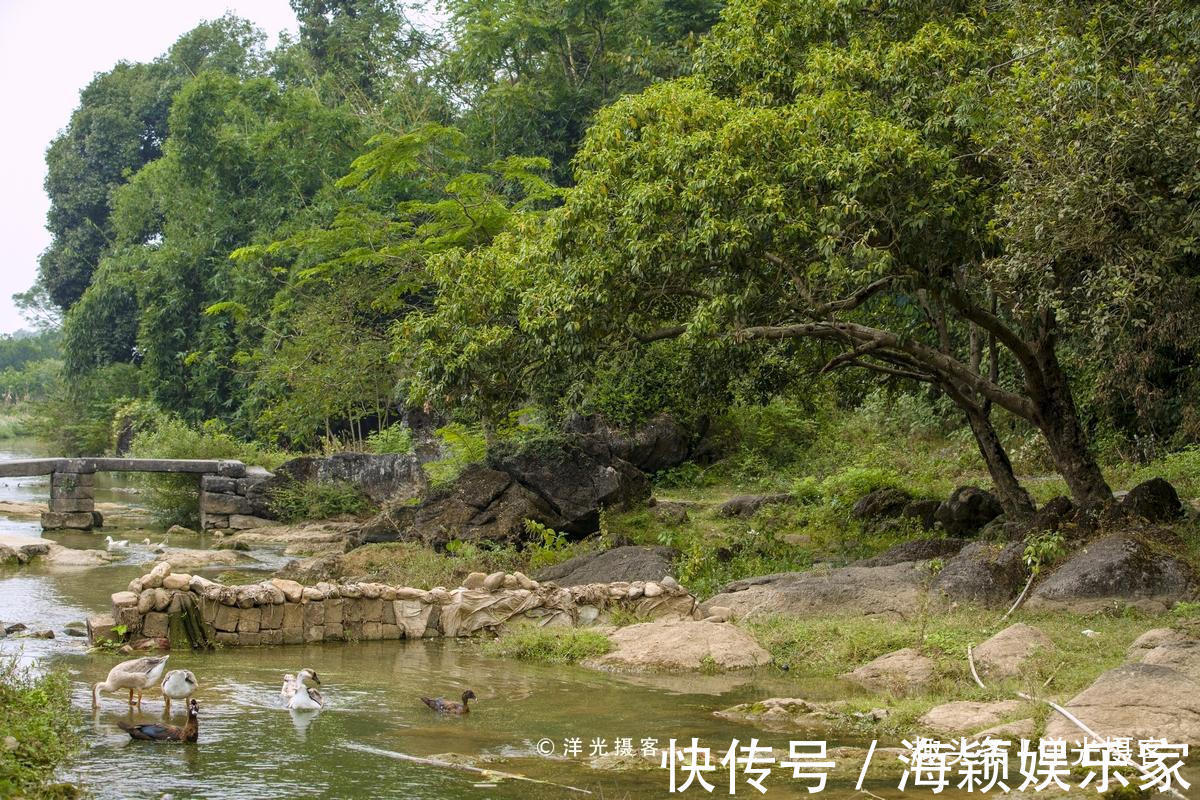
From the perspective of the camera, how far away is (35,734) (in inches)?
306

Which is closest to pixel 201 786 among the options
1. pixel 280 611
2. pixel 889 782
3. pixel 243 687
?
pixel 243 687

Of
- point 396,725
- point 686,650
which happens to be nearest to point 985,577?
point 686,650

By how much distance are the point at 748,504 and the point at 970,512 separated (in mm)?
4517

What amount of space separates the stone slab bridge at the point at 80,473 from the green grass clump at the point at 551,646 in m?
15.2

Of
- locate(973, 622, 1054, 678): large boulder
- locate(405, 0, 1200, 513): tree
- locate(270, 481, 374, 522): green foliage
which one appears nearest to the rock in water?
locate(973, 622, 1054, 678): large boulder

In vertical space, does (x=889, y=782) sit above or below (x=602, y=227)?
below

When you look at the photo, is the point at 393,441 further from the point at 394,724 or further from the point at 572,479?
the point at 394,724

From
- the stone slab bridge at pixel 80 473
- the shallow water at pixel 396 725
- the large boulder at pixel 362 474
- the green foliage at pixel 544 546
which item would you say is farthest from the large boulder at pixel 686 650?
the stone slab bridge at pixel 80 473

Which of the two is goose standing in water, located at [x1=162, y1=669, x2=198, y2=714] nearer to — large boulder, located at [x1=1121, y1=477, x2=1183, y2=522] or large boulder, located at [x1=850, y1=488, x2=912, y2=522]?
large boulder, located at [x1=1121, y1=477, x2=1183, y2=522]

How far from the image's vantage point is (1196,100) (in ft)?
39.3

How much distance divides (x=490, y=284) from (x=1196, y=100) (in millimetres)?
9040

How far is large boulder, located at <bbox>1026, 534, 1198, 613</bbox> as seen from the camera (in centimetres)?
1284

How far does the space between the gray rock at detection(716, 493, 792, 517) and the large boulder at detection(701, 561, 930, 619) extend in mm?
6324

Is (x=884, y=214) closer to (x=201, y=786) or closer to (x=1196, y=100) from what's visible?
(x=1196, y=100)
